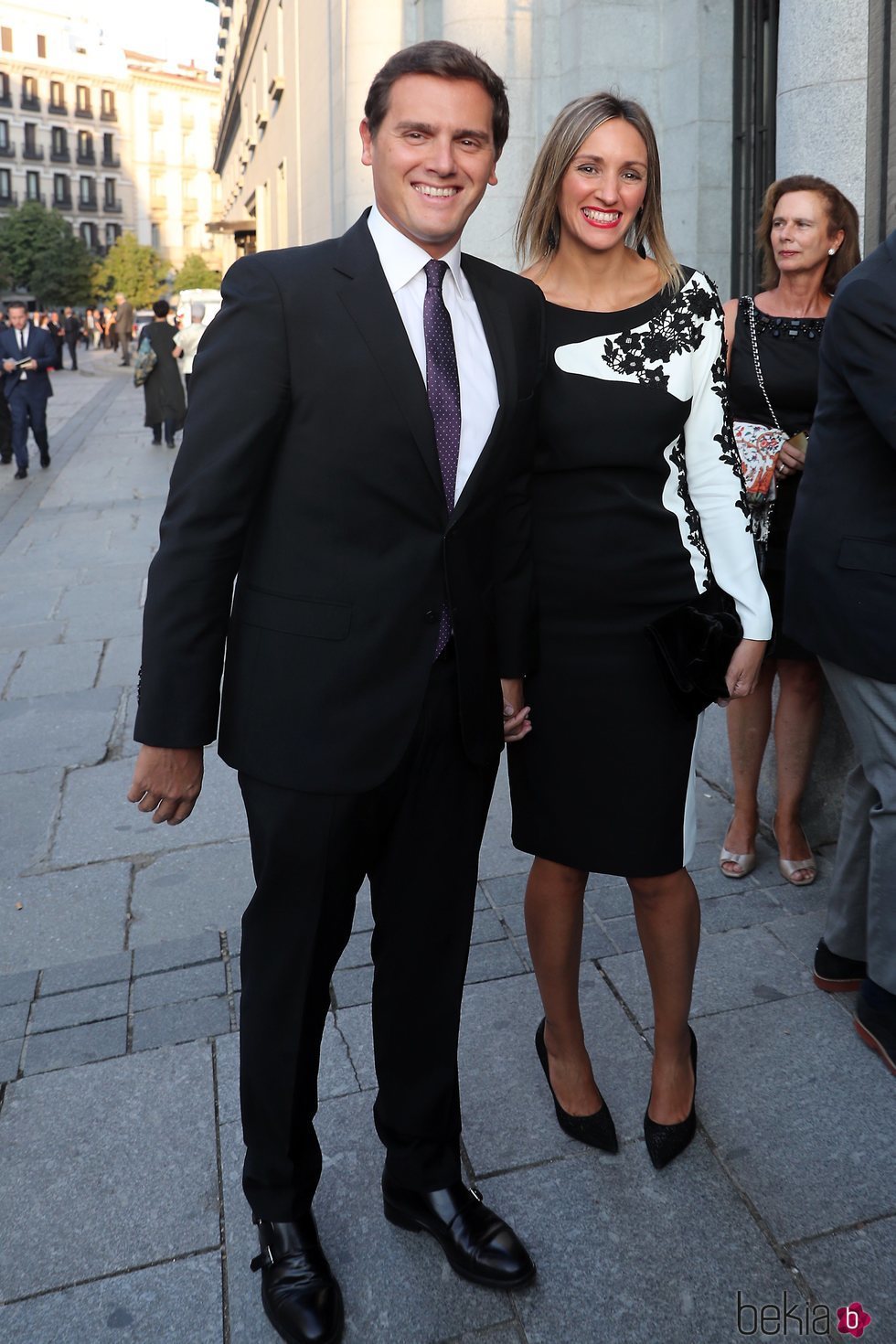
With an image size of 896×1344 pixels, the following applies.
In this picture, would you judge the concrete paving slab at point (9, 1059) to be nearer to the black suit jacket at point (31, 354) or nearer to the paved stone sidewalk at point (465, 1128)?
the paved stone sidewalk at point (465, 1128)

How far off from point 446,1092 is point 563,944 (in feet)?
1.43

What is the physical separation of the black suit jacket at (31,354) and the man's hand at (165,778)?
533 inches

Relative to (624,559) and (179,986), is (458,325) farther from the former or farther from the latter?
(179,986)

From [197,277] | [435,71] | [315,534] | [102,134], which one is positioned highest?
[102,134]

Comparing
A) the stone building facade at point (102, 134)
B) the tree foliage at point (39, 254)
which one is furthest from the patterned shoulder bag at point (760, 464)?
the stone building facade at point (102, 134)

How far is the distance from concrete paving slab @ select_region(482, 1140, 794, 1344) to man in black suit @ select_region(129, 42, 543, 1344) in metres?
0.11

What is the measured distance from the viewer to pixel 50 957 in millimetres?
3588

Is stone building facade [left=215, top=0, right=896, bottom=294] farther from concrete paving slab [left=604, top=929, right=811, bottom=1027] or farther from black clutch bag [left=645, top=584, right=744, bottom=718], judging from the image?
black clutch bag [left=645, top=584, right=744, bottom=718]

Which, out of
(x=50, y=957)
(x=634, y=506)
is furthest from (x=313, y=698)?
(x=50, y=957)

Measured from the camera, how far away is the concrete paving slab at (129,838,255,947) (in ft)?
12.3

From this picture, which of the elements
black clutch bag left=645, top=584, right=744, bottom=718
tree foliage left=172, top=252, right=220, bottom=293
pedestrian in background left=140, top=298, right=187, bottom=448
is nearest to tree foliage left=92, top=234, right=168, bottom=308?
tree foliage left=172, top=252, right=220, bottom=293

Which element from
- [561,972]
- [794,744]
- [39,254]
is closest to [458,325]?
[561,972]

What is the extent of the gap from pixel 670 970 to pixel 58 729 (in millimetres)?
3729

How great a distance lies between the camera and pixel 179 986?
3.36 m
